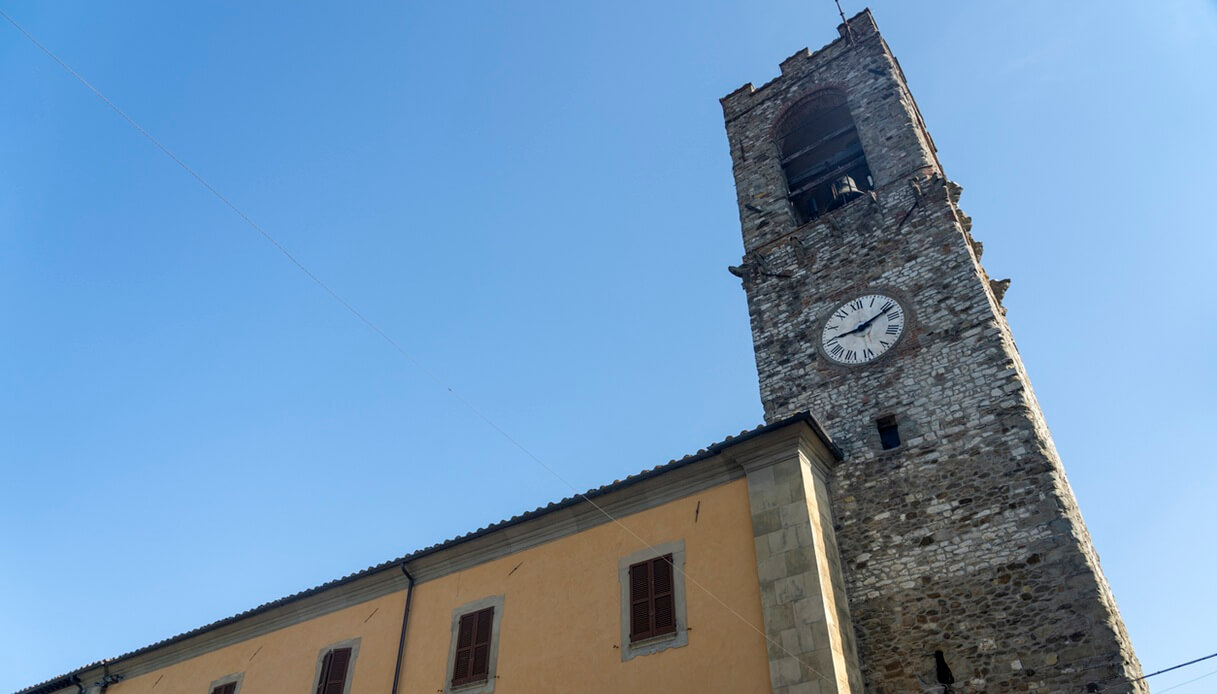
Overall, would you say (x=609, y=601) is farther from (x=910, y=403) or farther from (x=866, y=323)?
(x=866, y=323)

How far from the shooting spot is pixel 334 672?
12984 millimetres

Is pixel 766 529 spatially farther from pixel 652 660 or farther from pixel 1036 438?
pixel 1036 438

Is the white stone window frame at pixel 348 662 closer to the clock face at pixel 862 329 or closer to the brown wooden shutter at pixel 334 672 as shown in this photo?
the brown wooden shutter at pixel 334 672

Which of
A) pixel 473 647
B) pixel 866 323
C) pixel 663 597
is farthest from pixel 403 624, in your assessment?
pixel 866 323

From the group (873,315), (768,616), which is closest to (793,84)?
(873,315)

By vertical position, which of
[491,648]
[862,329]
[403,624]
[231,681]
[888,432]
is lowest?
[491,648]

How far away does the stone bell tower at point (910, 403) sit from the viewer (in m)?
9.77

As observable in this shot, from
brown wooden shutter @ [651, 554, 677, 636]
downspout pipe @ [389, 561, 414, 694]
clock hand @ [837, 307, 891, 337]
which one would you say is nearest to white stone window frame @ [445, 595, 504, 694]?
downspout pipe @ [389, 561, 414, 694]

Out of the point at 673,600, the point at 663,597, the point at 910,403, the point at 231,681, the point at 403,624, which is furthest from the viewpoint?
the point at 231,681

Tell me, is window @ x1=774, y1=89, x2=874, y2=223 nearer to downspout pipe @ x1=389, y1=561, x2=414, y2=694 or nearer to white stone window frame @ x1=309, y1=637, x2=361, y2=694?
downspout pipe @ x1=389, y1=561, x2=414, y2=694

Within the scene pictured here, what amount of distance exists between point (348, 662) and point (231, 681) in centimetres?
273

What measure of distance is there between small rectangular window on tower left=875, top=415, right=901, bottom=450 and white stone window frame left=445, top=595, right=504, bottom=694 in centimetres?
570

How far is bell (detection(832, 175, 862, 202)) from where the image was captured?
15.5 m

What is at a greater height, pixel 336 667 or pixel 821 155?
pixel 821 155
